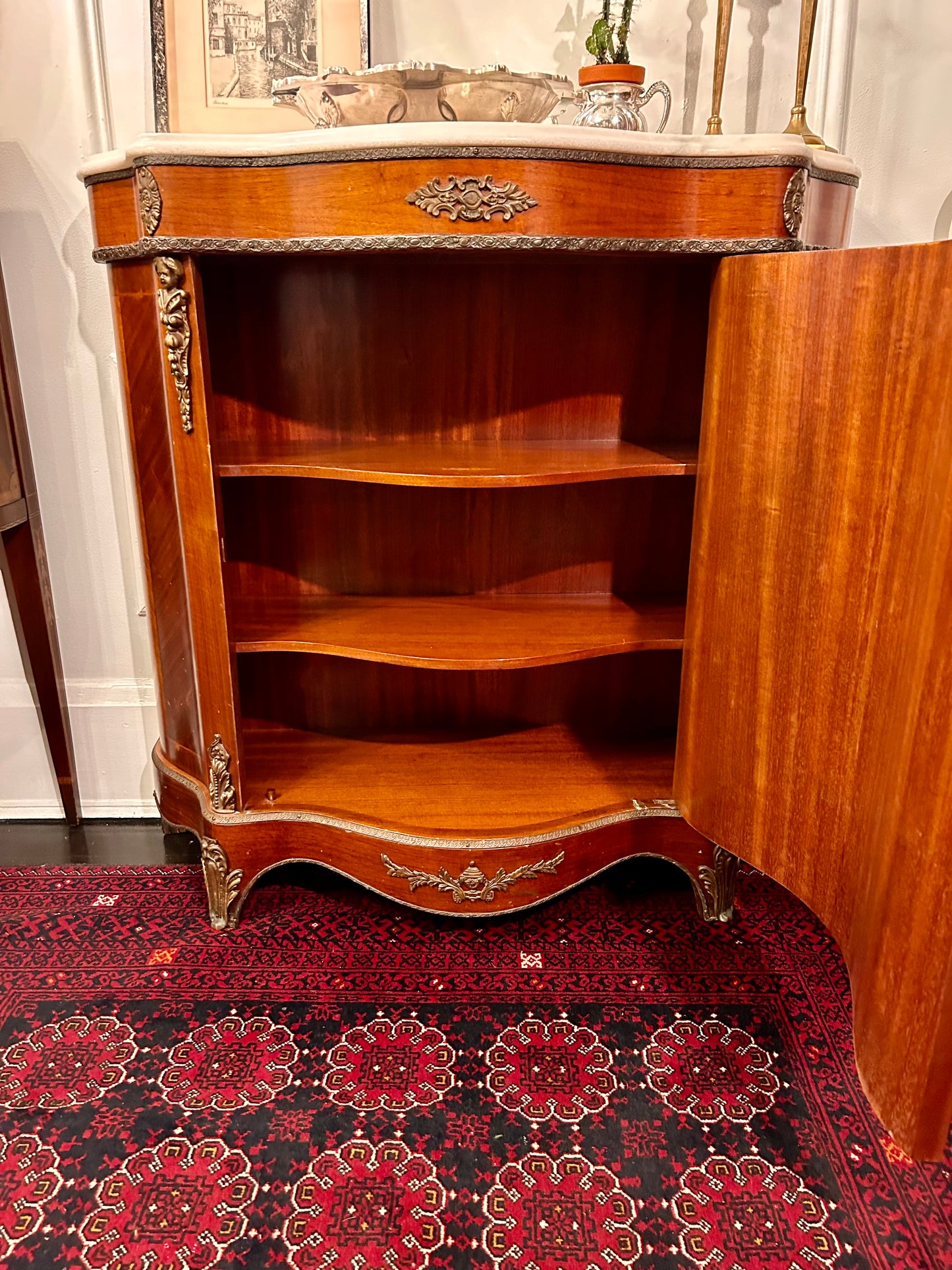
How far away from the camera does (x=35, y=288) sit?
142cm

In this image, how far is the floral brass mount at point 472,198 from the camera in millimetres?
997

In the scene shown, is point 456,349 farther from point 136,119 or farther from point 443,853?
point 443,853

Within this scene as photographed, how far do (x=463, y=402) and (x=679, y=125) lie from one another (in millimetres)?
528

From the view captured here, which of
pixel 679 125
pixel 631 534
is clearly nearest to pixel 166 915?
pixel 631 534

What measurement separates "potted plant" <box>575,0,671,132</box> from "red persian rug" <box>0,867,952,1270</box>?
1121 millimetres

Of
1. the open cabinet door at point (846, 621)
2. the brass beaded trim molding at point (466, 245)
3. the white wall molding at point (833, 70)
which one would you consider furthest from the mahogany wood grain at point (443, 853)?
the white wall molding at point (833, 70)

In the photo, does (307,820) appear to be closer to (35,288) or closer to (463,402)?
(463,402)

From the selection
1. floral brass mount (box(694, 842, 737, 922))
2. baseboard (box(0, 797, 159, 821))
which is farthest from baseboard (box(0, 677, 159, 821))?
floral brass mount (box(694, 842, 737, 922))

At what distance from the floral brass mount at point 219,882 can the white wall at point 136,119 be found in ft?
1.62

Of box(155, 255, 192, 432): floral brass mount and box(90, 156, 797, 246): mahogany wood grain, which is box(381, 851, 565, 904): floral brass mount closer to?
box(155, 255, 192, 432): floral brass mount

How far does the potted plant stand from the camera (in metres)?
1.17

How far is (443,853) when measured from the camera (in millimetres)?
1257

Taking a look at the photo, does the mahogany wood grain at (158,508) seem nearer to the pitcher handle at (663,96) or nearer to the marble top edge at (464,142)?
the marble top edge at (464,142)

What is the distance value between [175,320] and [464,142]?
393 mm
